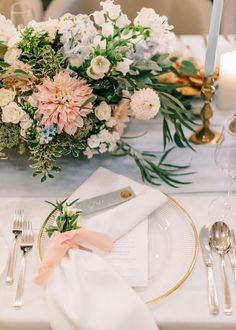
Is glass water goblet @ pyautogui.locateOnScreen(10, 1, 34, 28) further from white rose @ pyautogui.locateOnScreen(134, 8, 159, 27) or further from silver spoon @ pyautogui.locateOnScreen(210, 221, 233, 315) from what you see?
silver spoon @ pyautogui.locateOnScreen(210, 221, 233, 315)

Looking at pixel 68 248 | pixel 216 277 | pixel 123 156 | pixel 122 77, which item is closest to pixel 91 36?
pixel 122 77

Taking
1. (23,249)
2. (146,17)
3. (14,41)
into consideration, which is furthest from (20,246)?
(146,17)

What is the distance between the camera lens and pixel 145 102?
1.07m

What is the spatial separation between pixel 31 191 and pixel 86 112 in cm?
23

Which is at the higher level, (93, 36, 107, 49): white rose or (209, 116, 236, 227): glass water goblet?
(93, 36, 107, 49): white rose

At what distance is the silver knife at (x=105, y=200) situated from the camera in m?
1.04

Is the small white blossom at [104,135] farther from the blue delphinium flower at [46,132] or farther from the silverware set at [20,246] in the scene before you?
the silverware set at [20,246]

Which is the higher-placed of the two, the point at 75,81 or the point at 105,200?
the point at 75,81

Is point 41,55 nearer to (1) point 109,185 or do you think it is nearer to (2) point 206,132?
(1) point 109,185

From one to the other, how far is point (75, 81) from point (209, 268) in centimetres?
47

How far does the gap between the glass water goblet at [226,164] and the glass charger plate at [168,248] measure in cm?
8

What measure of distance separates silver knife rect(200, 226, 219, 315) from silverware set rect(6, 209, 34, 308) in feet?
1.11

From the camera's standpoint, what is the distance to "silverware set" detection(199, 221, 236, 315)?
86 centimetres

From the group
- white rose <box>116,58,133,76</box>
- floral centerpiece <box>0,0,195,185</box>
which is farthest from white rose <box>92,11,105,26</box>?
white rose <box>116,58,133,76</box>
